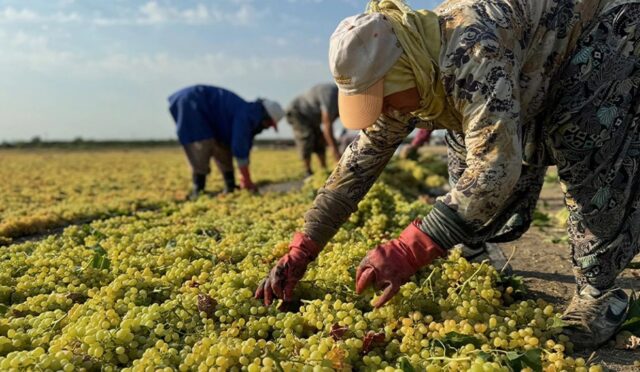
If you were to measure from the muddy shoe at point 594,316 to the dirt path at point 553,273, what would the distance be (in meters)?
0.08

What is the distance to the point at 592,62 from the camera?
256 cm

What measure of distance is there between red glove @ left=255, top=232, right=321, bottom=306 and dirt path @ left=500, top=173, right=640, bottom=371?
1.40m

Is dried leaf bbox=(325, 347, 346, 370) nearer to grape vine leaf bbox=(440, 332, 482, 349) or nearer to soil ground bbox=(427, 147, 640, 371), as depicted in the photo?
grape vine leaf bbox=(440, 332, 482, 349)

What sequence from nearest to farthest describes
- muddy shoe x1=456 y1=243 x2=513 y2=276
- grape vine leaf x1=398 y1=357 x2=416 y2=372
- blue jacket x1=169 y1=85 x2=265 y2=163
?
1. grape vine leaf x1=398 y1=357 x2=416 y2=372
2. muddy shoe x1=456 y1=243 x2=513 y2=276
3. blue jacket x1=169 y1=85 x2=265 y2=163

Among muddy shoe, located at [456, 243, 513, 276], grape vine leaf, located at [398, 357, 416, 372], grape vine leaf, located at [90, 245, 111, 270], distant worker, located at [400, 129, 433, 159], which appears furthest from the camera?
distant worker, located at [400, 129, 433, 159]

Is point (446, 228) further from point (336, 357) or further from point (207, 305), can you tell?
point (207, 305)

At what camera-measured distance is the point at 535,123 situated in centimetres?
288

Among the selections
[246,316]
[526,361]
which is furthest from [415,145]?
[526,361]

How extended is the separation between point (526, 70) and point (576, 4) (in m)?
0.40

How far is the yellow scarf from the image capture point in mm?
2309

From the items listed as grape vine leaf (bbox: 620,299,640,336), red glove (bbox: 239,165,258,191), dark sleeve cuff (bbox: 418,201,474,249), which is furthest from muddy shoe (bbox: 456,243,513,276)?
red glove (bbox: 239,165,258,191)

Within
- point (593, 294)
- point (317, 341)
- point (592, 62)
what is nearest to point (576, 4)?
point (592, 62)

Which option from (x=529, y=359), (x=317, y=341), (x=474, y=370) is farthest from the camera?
(x=317, y=341)

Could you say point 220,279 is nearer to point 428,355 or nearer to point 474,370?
point 428,355
